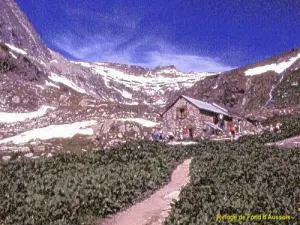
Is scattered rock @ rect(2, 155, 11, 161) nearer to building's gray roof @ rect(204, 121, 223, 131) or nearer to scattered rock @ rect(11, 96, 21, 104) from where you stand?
building's gray roof @ rect(204, 121, 223, 131)

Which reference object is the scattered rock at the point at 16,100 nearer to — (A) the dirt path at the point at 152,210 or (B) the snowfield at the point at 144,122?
(B) the snowfield at the point at 144,122

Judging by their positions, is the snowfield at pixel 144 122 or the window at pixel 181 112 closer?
the window at pixel 181 112

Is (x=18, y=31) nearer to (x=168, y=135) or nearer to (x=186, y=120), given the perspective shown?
(x=186, y=120)

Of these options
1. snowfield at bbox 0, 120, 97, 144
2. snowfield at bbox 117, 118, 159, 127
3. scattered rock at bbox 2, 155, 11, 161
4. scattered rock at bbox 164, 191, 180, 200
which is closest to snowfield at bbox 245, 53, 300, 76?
snowfield at bbox 117, 118, 159, 127

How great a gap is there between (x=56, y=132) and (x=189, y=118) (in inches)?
854

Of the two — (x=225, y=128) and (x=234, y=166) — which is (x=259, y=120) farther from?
(x=234, y=166)

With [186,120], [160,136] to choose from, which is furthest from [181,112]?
[160,136]

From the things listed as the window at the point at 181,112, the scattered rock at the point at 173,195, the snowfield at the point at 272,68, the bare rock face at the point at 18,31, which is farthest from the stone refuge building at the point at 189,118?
the bare rock face at the point at 18,31

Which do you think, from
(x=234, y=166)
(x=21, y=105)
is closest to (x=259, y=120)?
(x=234, y=166)

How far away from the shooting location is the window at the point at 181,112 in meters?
51.0

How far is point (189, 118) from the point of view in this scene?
1999 inches

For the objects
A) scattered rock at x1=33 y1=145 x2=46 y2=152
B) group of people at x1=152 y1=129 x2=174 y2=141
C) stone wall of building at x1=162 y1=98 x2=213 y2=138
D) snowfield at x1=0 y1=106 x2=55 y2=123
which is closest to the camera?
scattered rock at x1=33 y1=145 x2=46 y2=152

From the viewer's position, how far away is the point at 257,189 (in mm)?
17031

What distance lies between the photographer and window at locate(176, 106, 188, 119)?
51.0 metres
